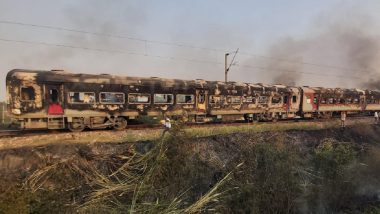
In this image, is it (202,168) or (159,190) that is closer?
(159,190)

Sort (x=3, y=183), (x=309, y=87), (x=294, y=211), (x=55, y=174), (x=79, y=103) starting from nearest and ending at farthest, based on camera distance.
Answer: (x=3, y=183) < (x=55, y=174) < (x=294, y=211) < (x=79, y=103) < (x=309, y=87)

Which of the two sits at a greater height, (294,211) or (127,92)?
(127,92)

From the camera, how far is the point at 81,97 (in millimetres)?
17406

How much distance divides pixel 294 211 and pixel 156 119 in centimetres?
973

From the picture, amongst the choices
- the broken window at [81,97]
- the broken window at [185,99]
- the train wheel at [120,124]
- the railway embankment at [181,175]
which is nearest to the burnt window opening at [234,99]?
the broken window at [185,99]

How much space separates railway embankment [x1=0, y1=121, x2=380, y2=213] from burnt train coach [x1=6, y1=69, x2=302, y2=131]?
2458 mm

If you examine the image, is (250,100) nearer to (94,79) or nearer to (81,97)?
(94,79)

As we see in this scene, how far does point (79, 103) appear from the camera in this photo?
1728cm

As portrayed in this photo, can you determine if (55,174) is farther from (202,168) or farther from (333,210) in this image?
(333,210)

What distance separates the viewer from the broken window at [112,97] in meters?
18.0

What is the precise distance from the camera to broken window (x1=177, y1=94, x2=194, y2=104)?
20.6 m

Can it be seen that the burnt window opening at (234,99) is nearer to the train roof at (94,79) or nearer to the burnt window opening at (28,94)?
the train roof at (94,79)

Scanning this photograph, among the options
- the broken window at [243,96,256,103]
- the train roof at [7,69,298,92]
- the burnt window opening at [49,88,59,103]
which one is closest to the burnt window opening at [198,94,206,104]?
the train roof at [7,69,298,92]

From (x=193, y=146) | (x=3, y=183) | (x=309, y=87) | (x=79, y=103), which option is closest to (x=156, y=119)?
(x=79, y=103)
